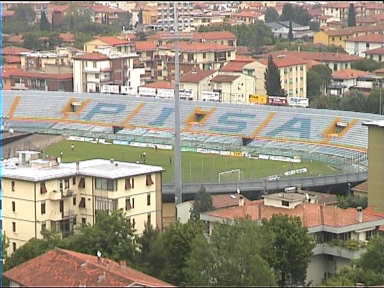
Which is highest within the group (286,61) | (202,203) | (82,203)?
(82,203)

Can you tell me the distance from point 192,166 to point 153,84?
14505 mm

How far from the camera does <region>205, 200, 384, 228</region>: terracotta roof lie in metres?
19.8

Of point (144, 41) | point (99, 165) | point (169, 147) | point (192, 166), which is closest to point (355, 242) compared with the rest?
point (99, 165)

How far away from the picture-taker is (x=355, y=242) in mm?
19078

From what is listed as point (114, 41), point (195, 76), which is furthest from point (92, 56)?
point (114, 41)

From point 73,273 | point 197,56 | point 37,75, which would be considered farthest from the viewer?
point 197,56

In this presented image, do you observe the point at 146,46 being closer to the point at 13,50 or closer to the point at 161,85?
the point at 13,50

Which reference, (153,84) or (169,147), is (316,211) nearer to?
(169,147)

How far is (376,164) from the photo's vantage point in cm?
2288

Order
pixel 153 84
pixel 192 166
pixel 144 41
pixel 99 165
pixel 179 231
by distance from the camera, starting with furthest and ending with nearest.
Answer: pixel 144 41 < pixel 153 84 < pixel 192 166 < pixel 99 165 < pixel 179 231

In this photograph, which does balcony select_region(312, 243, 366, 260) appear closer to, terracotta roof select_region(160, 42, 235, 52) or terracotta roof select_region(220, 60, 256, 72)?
terracotta roof select_region(220, 60, 256, 72)

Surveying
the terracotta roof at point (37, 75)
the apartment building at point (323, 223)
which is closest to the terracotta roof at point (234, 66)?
the terracotta roof at point (37, 75)

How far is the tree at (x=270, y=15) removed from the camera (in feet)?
248

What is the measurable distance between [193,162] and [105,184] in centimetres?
1292
